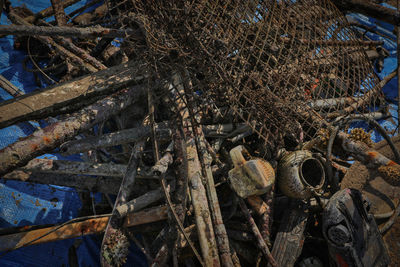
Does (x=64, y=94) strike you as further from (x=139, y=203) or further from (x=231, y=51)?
(x=231, y=51)

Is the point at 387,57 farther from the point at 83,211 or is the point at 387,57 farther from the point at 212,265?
the point at 83,211

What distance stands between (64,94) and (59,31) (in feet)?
1.68

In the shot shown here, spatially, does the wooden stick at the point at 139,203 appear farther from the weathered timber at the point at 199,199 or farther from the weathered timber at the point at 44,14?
the weathered timber at the point at 44,14

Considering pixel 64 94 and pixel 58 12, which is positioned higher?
pixel 58 12

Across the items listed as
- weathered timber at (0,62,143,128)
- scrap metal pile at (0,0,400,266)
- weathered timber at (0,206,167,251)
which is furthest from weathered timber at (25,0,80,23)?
weathered timber at (0,206,167,251)

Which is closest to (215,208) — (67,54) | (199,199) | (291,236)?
(199,199)

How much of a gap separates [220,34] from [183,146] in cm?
104

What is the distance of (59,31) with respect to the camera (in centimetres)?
201

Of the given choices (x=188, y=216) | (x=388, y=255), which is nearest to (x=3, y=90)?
(x=188, y=216)

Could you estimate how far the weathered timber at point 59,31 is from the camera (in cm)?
A: 183

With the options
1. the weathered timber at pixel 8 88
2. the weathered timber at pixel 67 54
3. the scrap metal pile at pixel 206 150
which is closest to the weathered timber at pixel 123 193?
the scrap metal pile at pixel 206 150

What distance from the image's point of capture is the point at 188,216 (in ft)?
7.90

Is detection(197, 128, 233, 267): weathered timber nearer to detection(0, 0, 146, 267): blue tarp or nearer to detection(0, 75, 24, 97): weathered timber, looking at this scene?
detection(0, 0, 146, 267): blue tarp

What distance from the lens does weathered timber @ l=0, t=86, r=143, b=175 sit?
→ 67.0 inches
